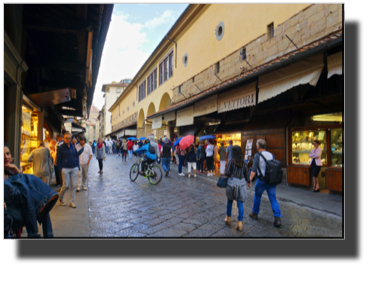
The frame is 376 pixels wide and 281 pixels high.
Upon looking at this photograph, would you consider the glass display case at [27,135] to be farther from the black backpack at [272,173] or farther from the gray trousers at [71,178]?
the black backpack at [272,173]

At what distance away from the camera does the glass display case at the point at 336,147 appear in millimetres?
7383

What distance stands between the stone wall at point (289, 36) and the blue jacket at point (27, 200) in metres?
7.46

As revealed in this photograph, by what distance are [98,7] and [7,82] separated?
2.60 metres

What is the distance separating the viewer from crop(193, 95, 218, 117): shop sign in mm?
10492

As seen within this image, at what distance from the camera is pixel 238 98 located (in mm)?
8750

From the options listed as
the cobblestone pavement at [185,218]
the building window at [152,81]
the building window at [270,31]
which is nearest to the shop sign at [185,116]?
the building window at [270,31]

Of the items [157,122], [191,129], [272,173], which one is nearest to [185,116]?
[191,129]

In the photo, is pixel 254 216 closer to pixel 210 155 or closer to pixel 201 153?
pixel 210 155

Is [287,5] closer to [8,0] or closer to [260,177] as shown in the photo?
[260,177]

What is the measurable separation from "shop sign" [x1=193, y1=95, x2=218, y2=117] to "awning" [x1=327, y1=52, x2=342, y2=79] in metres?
5.38

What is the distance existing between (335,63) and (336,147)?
328 cm
